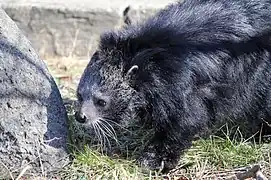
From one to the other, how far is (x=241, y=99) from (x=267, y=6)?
0.61 metres

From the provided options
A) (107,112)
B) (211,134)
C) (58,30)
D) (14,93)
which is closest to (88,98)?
(107,112)

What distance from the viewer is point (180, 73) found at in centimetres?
413

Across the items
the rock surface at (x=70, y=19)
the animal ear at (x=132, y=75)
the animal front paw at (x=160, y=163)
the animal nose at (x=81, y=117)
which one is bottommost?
the animal front paw at (x=160, y=163)

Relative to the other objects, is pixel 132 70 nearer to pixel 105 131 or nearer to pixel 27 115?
pixel 105 131

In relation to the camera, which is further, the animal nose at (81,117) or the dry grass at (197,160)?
the dry grass at (197,160)

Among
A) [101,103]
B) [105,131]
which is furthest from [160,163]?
[101,103]

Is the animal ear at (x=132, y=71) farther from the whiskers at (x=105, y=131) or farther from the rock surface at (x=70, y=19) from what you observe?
the rock surface at (x=70, y=19)

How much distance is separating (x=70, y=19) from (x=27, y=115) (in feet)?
9.21

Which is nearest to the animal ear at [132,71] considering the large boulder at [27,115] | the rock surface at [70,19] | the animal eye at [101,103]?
the animal eye at [101,103]

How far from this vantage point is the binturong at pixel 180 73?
4148 mm

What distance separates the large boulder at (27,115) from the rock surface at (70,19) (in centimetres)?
244

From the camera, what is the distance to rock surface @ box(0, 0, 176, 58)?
6730mm

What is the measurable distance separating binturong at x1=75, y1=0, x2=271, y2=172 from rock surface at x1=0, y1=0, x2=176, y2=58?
7.59 ft

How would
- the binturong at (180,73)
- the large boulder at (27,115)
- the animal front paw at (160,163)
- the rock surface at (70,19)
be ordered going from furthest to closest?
the rock surface at (70,19), the animal front paw at (160,163), the binturong at (180,73), the large boulder at (27,115)
